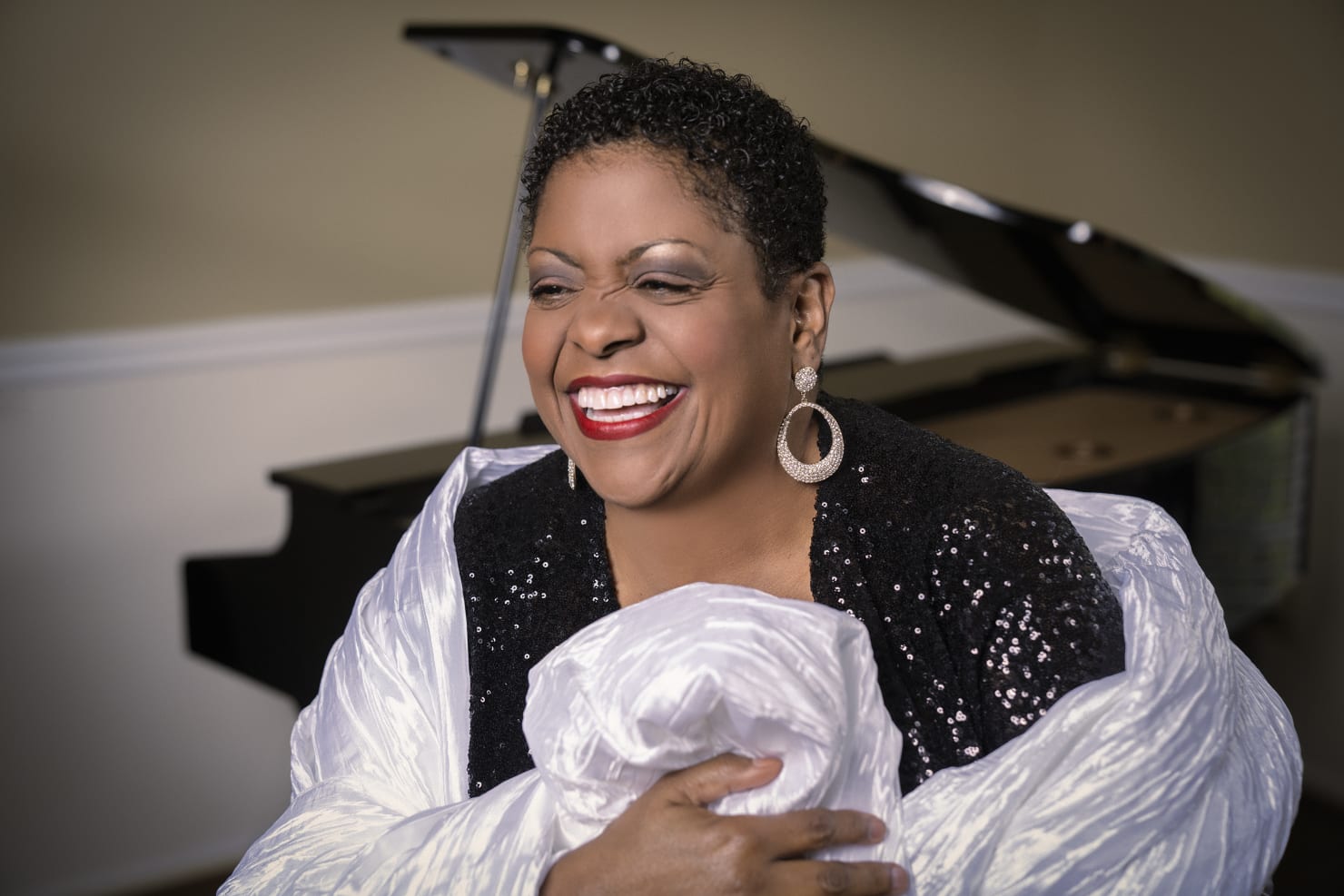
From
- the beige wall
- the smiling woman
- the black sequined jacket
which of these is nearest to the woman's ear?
the smiling woman

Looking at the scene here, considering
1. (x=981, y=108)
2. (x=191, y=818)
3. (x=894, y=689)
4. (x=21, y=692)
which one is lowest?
(x=191, y=818)

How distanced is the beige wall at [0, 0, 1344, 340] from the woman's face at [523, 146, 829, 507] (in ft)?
7.25

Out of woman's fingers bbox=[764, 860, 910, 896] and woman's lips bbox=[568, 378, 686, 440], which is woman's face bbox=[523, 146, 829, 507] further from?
woman's fingers bbox=[764, 860, 910, 896]

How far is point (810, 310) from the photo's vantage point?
142 cm

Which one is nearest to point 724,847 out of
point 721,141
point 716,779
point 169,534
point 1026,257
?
point 716,779

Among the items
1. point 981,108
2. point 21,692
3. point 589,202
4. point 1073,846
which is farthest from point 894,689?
point 981,108

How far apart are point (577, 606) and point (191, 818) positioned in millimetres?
2408

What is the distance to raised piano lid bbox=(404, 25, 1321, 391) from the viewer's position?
243cm

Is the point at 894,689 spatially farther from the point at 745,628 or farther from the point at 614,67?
→ the point at 614,67

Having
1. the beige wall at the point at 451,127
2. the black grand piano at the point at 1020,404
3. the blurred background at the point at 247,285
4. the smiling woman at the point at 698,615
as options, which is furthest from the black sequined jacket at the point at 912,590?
the beige wall at the point at 451,127

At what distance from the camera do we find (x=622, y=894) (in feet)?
4.00

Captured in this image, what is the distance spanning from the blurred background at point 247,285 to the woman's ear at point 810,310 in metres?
2.13

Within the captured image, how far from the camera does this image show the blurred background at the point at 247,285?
319cm

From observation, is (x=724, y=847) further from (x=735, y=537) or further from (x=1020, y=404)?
(x=1020, y=404)
